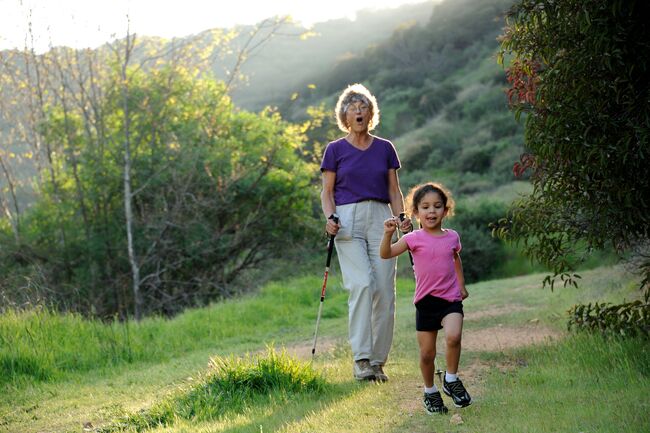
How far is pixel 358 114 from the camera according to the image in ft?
23.3

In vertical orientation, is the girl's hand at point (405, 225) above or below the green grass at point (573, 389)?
above

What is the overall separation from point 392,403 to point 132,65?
13.4 meters

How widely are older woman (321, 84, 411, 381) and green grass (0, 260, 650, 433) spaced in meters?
0.39

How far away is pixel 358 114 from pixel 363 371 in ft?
7.00

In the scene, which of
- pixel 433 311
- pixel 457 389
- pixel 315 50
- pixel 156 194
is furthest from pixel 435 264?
pixel 315 50

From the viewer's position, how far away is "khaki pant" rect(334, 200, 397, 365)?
22.6 ft

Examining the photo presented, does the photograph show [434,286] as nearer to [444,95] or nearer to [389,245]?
[389,245]

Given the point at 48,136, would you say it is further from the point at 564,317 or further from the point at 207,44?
the point at 564,317

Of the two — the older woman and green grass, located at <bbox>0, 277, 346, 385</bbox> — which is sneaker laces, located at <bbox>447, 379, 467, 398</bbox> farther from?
green grass, located at <bbox>0, 277, 346, 385</bbox>

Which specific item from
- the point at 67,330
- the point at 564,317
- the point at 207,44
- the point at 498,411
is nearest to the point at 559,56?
the point at 498,411

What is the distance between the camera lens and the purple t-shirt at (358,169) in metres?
7.11

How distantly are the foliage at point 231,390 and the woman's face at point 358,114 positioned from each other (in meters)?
2.02

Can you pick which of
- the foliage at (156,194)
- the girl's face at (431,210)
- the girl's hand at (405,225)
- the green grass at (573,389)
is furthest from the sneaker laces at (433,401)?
the foliage at (156,194)

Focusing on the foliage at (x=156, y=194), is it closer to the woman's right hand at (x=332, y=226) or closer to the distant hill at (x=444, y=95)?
the woman's right hand at (x=332, y=226)
